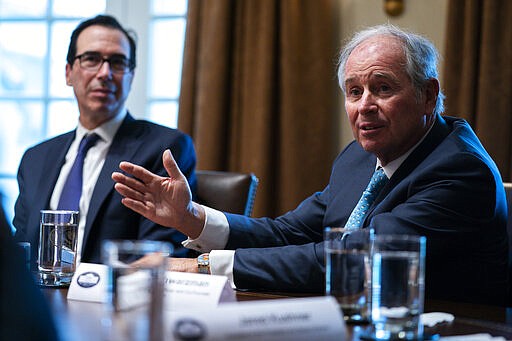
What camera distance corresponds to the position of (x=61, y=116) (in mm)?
4324

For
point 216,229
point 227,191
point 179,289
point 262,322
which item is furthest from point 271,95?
point 262,322

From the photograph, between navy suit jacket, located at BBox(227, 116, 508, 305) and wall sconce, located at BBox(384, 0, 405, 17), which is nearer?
navy suit jacket, located at BBox(227, 116, 508, 305)

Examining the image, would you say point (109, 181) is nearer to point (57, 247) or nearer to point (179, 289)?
point (57, 247)

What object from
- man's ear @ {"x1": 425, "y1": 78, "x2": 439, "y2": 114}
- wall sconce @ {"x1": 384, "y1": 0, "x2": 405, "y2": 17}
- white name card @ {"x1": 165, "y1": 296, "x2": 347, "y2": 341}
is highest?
wall sconce @ {"x1": 384, "y1": 0, "x2": 405, "y2": 17}

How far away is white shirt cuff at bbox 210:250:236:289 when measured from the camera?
67.3 inches

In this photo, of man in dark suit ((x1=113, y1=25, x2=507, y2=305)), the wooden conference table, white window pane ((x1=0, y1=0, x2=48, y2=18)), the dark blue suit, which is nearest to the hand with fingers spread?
man in dark suit ((x1=113, y1=25, x2=507, y2=305))

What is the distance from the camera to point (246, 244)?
216cm

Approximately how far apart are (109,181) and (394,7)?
161 cm

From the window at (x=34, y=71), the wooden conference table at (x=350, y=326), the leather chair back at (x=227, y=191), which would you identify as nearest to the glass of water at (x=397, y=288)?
the wooden conference table at (x=350, y=326)

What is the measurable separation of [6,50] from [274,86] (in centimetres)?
173

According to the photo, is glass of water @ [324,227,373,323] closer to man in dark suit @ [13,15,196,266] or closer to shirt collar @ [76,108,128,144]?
man in dark suit @ [13,15,196,266]

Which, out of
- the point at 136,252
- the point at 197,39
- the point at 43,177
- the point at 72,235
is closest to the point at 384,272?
the point at 136,252

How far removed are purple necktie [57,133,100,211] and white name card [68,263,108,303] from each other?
140cm

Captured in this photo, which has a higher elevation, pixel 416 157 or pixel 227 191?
pixel 416 157
